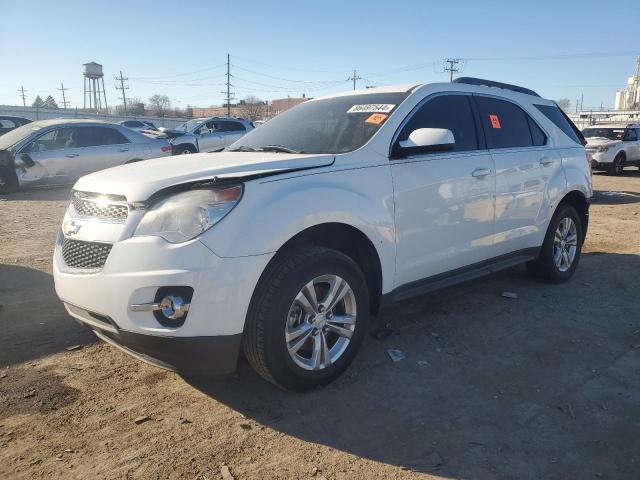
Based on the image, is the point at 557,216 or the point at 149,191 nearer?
the point at 149,191

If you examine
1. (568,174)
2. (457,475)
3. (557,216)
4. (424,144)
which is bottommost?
(457,475)

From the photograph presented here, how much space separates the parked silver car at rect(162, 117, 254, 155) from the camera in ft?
46.1

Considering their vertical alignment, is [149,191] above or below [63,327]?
above

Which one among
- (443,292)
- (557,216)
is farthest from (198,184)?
(557,216)

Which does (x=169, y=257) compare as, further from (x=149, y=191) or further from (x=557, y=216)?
(x=557, y=216)

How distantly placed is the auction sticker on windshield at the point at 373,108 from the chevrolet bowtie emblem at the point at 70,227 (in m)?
2.07

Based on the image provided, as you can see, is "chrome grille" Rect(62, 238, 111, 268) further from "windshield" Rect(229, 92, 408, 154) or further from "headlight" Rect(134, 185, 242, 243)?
"windshield" Rect(229, 92, 408, 154)

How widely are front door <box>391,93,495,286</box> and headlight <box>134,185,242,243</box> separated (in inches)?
49.1

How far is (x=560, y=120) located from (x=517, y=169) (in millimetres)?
1327

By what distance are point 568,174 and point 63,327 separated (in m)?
4.75

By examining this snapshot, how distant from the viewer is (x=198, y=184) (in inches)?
110

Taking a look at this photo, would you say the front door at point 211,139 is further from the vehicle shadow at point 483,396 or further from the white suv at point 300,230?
the vehicle shadow at point 483,396

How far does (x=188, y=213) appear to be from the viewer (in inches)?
106

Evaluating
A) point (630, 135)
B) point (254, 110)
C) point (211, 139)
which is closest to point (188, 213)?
point (211, 139)
